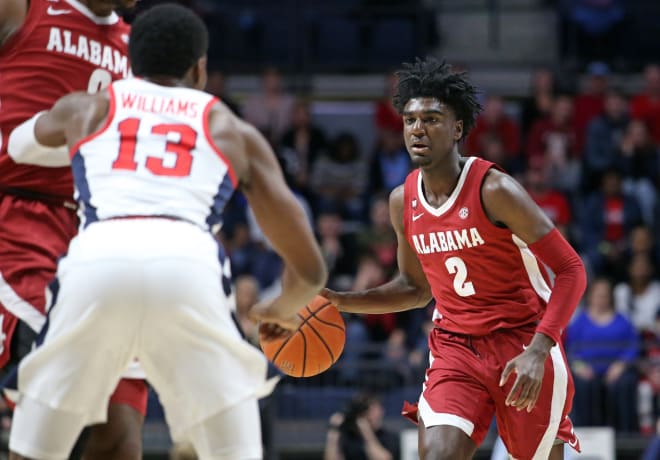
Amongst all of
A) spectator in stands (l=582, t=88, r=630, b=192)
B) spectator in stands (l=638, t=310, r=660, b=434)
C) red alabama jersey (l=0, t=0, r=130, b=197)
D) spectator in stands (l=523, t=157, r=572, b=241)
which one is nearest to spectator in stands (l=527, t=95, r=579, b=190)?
spectator in stands (l=582, t=88, r=630, b=192)

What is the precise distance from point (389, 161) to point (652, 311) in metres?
3.40

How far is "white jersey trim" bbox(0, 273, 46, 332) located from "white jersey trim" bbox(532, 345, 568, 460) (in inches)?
90.3

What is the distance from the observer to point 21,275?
14.9 ft

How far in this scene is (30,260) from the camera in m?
4.55

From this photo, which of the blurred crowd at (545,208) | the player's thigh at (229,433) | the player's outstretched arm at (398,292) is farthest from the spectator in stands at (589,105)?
the player's thigh at (229,433)

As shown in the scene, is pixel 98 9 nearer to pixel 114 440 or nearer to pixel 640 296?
pixel 114 440

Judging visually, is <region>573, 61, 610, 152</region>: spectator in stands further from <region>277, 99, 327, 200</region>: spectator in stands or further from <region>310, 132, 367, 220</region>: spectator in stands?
<region>277, 99, 327, 200</region>: spectator in stands

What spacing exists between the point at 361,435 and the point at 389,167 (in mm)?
4124

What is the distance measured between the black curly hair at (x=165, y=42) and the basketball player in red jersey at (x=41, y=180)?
832 mm

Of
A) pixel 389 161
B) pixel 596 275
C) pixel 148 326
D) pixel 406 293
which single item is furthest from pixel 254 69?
pixel 148 326

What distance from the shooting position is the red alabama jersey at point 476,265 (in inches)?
216

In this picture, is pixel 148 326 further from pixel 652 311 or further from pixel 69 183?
pixel 652 311

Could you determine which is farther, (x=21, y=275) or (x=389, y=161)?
(x=389, y=161)

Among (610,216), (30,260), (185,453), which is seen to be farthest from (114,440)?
(610,216)
